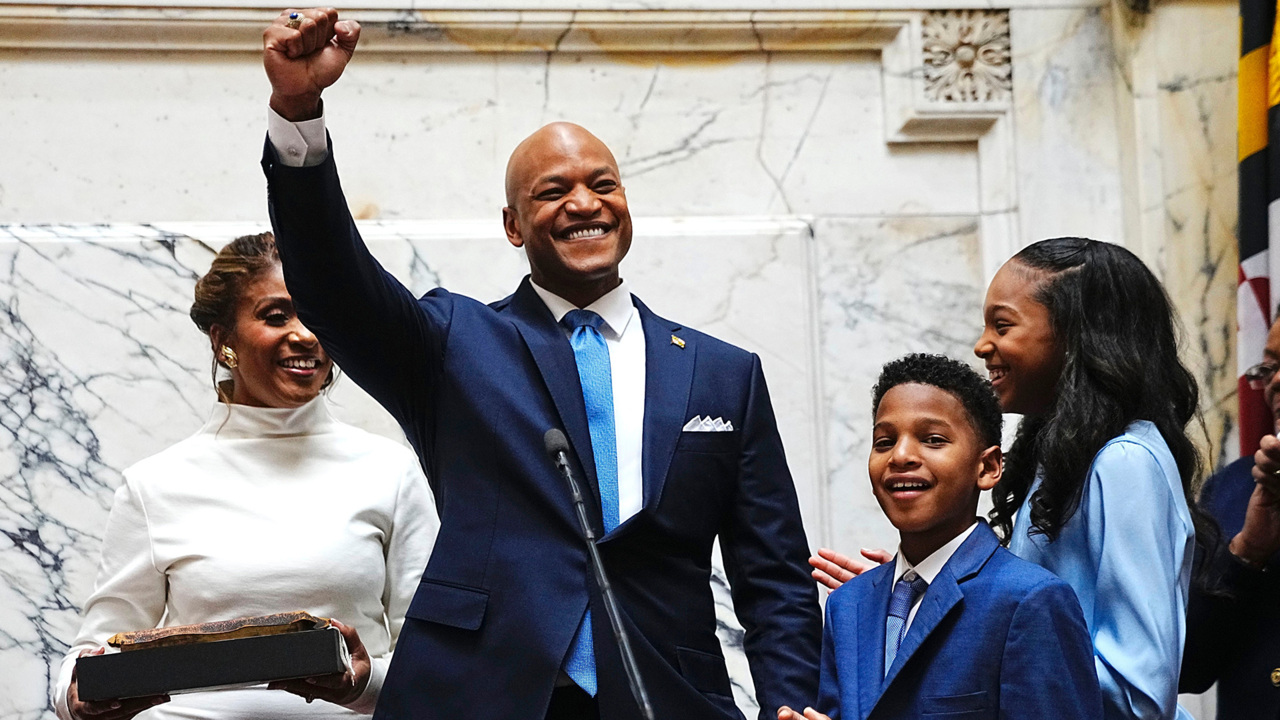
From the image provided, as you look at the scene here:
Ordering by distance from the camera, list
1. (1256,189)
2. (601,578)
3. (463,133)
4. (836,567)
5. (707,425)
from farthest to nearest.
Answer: (463,133), (1256,189), (836,567), (707,425), (601,578)

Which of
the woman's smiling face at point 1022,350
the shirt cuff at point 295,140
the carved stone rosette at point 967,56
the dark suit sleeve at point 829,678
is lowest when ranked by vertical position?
the dark suit sleeve at point 829,678

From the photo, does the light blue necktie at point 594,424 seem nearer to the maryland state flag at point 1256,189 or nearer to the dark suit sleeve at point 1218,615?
the dark suit sleeve at point 1218,615

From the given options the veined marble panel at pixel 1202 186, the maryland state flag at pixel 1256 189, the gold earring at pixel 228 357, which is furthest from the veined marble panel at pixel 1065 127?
the gold earring at pixel 228 357

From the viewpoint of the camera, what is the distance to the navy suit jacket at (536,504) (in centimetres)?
245

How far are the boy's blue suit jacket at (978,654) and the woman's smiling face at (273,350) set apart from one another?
1244 millimetres

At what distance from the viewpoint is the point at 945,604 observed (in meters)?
2.52

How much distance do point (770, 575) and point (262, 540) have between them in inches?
40.2

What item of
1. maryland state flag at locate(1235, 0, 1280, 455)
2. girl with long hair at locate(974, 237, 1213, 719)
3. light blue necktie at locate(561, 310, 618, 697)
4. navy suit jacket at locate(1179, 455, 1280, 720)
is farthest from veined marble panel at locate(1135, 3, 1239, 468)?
light blue necktie at locate(561, 310, 618, 697)

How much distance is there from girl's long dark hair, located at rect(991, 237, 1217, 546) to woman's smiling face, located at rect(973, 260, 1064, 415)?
2 cm

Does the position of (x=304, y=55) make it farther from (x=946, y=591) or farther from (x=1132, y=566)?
(x=1132, y=566)

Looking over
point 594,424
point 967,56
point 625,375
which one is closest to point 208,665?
point 594,424

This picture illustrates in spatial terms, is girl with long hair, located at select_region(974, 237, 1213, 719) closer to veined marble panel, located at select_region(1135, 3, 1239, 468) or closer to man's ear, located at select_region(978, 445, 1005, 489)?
man's ear, located at select_region(978, 445, 1005, 489)

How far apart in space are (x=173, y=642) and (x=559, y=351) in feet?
2.62

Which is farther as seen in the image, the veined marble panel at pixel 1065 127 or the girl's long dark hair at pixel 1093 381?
the veined marble panel at pixel 1065 127
